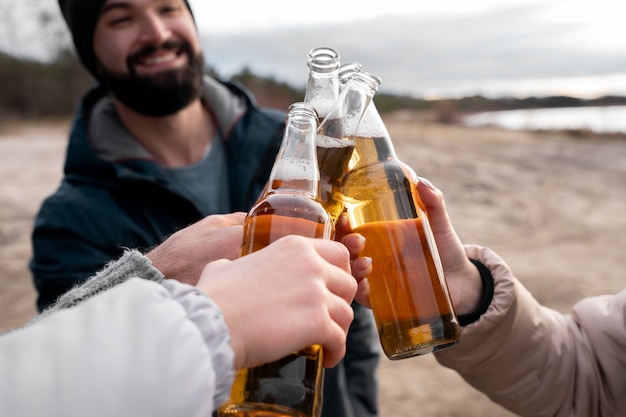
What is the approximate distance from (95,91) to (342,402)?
2151mm

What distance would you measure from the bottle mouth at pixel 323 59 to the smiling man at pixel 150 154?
140 centimetres

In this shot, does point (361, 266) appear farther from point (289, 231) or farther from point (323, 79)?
point (323, 79)

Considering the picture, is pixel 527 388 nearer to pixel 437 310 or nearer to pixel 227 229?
pixel 437 310

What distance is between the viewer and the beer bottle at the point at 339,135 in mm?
1367

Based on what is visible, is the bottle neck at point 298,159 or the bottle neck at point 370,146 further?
the bottle neck at point 370,146

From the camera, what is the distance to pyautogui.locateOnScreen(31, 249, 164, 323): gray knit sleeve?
3.67ft

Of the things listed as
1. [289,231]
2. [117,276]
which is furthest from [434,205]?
[117,276]

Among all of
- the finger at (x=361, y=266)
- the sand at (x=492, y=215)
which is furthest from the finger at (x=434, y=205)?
the sand at (x=492, y=215)

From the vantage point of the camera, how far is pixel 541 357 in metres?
1.72

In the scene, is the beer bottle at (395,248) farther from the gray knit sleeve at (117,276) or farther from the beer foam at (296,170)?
the gray knit sleeve at (117,276)

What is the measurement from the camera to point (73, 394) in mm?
689

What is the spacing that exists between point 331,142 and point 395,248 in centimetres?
30

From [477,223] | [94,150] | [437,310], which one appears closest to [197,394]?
[437,310]

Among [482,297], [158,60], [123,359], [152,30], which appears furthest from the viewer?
[158,60]
